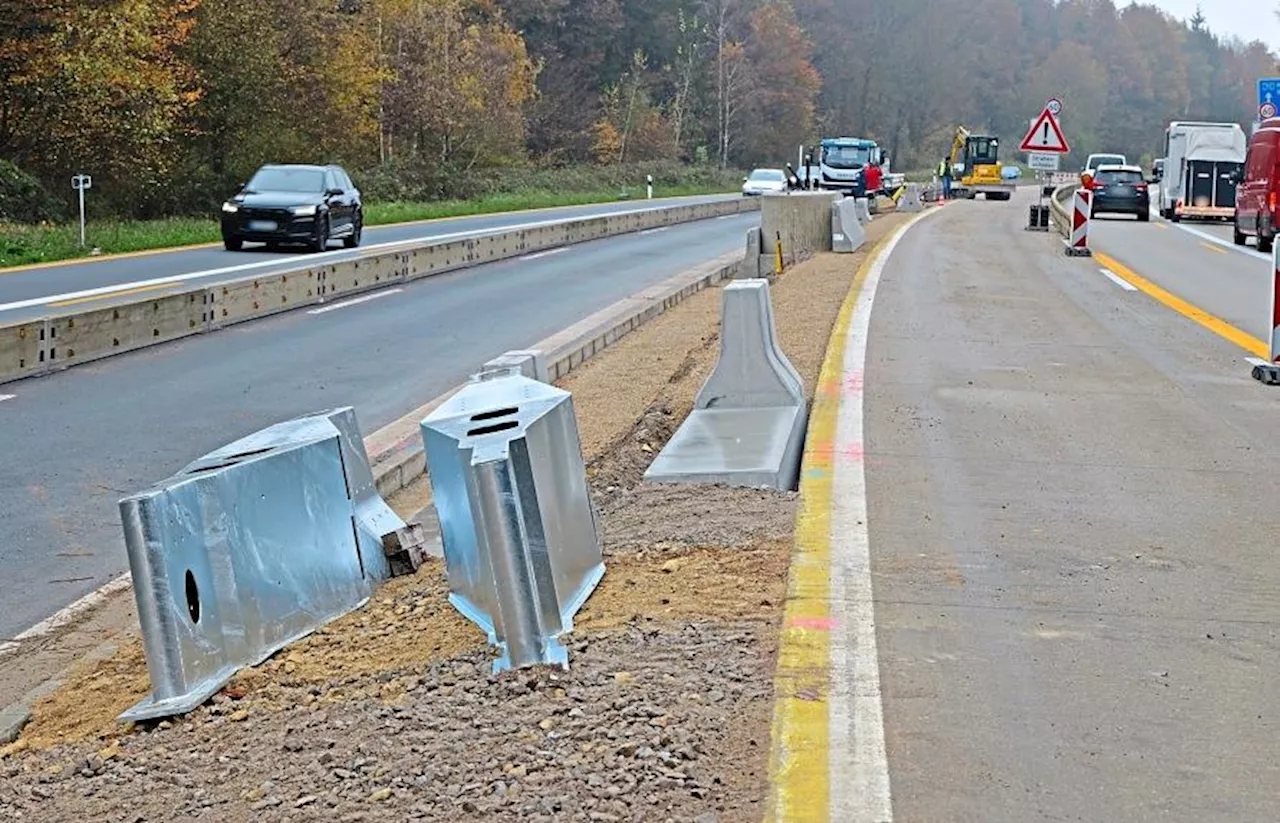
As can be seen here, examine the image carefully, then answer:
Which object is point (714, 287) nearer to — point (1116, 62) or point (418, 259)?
point (418, 259)

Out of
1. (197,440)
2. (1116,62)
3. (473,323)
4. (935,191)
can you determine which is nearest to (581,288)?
(473,323)

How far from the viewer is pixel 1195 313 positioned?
18141 millimetres

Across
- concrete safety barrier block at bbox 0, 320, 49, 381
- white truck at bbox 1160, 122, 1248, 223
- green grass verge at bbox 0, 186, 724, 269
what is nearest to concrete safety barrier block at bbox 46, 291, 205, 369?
concrete safety barrier block at bbox 0, 320, 49, 381

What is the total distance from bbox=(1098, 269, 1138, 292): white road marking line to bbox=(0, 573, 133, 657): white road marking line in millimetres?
15930

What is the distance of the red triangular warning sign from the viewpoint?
114ft

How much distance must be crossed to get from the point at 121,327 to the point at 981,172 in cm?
5821

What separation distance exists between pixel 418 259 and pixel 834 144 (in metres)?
33.1

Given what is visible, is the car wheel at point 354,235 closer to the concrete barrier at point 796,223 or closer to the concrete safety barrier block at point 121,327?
the concrete barrier at point 796,223

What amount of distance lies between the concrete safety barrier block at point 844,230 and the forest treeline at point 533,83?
61.0 feet

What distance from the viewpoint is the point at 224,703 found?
5754 mm

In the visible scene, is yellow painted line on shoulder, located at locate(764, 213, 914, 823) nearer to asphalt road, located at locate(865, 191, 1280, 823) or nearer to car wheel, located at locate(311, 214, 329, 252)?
asphalt road, located at locate(865, 191, 1280, 823)

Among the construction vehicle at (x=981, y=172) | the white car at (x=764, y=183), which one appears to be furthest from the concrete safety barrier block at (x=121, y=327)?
the construction vehicle at (x=981, y=172)

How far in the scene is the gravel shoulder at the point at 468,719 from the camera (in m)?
4.31

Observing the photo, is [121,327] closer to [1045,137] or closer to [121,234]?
[121,234]
